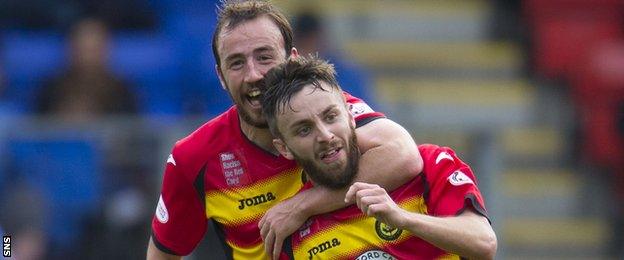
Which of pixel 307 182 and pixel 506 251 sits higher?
pixel 307 182

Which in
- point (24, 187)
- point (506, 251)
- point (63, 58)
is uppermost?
point (63, 58)

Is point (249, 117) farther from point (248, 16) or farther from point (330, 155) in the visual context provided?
point (330, 155)

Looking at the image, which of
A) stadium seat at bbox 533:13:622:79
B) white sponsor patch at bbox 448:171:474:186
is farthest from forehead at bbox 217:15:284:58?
stadium seat at bbox 533:13:622:79

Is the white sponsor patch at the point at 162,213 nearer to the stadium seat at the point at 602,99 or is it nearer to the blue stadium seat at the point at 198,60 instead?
the blue stadium seat at the point at 198,60

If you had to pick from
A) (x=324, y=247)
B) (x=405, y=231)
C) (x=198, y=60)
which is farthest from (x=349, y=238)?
(x=198, y=60)

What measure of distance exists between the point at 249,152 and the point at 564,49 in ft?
19.9

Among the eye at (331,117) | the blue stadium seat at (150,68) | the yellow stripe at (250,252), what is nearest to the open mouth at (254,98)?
the eye at (331,117)

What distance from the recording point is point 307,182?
5273mm

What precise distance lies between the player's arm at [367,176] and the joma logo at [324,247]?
11cm

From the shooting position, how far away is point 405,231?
497 cm

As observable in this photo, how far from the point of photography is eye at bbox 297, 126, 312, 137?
487cm

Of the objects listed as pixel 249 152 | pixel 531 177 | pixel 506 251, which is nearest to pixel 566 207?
pixel 531 177

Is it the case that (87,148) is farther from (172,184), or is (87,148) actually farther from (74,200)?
(172,184)

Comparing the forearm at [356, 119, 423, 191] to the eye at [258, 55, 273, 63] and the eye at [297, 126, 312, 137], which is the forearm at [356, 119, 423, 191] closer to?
the eye at [297, 126, 312, 137]
